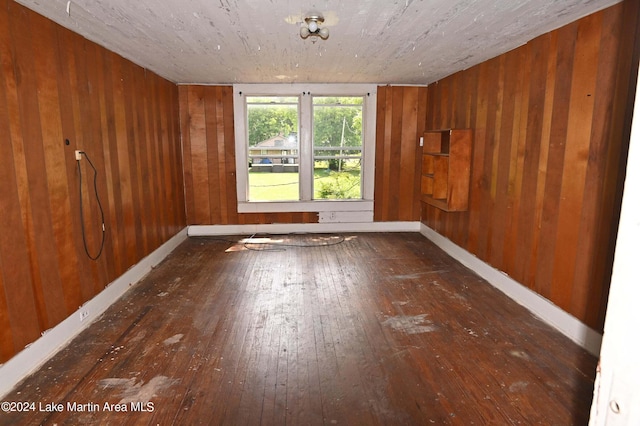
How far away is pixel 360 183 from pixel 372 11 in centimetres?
379

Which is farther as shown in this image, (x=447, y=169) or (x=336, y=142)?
(x=336, y=142)

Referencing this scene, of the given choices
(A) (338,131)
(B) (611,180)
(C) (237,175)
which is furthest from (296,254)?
(B) (611,180)

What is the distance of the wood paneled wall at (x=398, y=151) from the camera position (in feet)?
19.4

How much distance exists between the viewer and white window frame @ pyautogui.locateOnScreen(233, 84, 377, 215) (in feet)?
19.0

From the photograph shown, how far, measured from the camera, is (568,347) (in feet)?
8.82

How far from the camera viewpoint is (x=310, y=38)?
327 cm

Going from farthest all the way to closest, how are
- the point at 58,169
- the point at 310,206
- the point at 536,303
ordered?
the point at 310,206 → the point at 536,303 → the point at 58,169

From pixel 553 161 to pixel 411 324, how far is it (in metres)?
1.73

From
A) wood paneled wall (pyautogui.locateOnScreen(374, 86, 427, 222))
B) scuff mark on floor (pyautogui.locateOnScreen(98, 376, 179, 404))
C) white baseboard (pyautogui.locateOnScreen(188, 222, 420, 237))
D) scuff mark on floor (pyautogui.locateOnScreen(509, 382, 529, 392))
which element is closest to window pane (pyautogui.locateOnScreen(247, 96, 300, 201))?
white baseboard (pyautogui.locateOnScreen(188, 222, 420, 237))

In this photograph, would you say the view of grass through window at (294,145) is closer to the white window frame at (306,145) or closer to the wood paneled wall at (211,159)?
the white window frame at (306,145)

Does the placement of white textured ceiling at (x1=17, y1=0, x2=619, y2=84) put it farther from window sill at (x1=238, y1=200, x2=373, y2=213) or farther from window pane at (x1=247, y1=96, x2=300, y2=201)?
window sill at (x1=238, y1=200, x2=373, y2=213)

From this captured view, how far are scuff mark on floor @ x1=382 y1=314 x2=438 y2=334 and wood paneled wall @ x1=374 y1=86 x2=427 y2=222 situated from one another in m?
3.18

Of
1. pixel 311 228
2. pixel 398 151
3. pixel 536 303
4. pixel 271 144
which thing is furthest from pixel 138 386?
pixel 398 151

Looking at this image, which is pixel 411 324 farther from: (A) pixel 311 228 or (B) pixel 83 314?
(A) pixel 311 228
